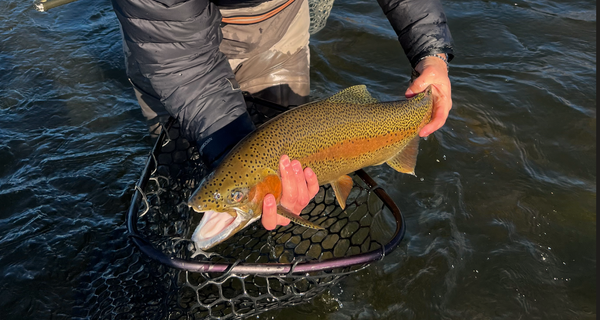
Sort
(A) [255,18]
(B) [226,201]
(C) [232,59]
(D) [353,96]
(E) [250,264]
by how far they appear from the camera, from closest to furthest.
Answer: (E) [250,264] → (B) [226,201] → (D) [353,96] → (A) [255,18] → (C) [232,59]

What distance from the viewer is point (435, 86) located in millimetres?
2955

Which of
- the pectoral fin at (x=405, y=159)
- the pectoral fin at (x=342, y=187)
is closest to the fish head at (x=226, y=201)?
the pectoral fin at (x=342, y=187)

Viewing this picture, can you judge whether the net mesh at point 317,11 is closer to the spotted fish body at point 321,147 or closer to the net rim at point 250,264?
the spotted fish body at point 321,147

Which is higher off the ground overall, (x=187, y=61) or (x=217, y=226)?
(x=187, y=61)

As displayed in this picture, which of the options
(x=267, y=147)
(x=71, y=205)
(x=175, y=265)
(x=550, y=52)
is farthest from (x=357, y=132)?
(x=550, y=52)

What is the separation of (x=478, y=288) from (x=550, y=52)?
364cm

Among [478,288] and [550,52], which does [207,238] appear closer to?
[478,288]


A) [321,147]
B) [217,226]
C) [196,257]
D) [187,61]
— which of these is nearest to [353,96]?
[321,147]

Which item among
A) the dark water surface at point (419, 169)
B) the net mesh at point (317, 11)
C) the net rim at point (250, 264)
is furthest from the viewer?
the net mesh at point (317, 11)

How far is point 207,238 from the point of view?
238cm

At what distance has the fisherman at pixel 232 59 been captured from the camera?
238cm

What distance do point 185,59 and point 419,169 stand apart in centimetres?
246

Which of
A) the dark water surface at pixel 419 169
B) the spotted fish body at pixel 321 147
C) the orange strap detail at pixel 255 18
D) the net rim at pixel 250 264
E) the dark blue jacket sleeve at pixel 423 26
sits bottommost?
the dark water surface at pixel 419 169

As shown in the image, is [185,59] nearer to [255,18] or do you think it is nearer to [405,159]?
[255,18]
